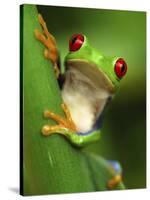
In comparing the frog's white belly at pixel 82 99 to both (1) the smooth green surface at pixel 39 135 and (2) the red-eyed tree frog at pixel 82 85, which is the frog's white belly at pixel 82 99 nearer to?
(2) the red-eyed tree frog at pixel 82 85

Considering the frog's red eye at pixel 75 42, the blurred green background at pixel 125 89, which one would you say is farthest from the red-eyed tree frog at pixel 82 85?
the blurred green background at pixel 125 89

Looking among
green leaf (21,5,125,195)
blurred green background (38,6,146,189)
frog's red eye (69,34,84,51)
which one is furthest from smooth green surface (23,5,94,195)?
blurred green background (38,6,146,189)

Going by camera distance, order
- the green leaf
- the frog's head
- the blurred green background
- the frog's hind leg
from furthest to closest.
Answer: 1. the blurred green background
2. the frog's head
3. the frog's hind leg
4. the green leaf

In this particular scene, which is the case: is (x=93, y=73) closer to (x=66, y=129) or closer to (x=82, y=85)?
(x=82, y=85)

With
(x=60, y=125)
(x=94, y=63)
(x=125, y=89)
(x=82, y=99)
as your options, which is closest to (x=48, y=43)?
(x=94, y=63)

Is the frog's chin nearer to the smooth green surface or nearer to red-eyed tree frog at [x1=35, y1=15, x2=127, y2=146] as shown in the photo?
red-eyed tree frog at [x1=35, y1=15, x2=127, y2=146]

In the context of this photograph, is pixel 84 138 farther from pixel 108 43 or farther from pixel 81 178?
pixel 108 43
